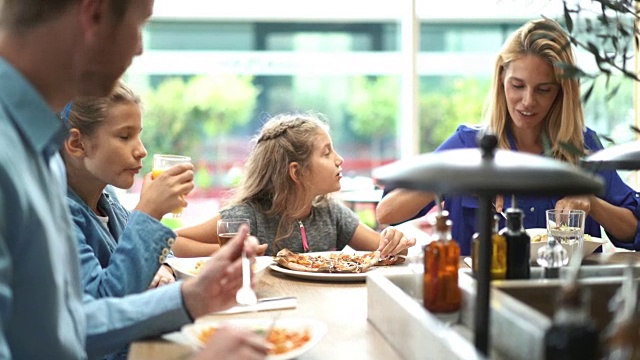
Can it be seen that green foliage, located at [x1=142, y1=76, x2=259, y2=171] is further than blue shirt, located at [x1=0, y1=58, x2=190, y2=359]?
Yes

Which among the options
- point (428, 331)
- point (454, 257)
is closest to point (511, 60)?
point (454, 257)

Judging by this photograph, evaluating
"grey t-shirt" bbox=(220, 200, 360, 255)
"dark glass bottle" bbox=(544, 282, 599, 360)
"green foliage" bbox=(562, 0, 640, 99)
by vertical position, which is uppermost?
"green foliage" bbox=(562, 0, 640, 99)

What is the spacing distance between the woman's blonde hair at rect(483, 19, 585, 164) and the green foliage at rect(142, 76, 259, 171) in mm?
2106

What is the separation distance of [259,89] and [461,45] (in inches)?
46.9

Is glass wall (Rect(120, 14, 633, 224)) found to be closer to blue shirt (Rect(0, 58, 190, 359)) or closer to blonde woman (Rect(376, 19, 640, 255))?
blonde woman (Rect(376, 19, 640, 255))

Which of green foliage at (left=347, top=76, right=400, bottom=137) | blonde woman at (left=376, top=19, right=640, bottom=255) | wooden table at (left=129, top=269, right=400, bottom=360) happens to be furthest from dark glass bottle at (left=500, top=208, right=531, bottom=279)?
green foliage at (left=347, top=76, right=400, bottom=137)

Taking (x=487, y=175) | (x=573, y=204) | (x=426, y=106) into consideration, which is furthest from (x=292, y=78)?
(x=487, y=175)

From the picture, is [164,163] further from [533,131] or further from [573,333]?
[573,333]

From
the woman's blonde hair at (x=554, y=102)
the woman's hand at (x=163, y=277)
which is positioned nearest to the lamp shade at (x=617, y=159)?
the woman's hand at (x=163, y=277)

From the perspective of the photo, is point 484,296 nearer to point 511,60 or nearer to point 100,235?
point 100,235

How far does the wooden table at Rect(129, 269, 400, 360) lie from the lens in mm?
1447

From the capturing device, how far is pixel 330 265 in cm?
211

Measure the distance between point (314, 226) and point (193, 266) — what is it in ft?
2.52

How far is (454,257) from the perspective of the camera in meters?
1.47
